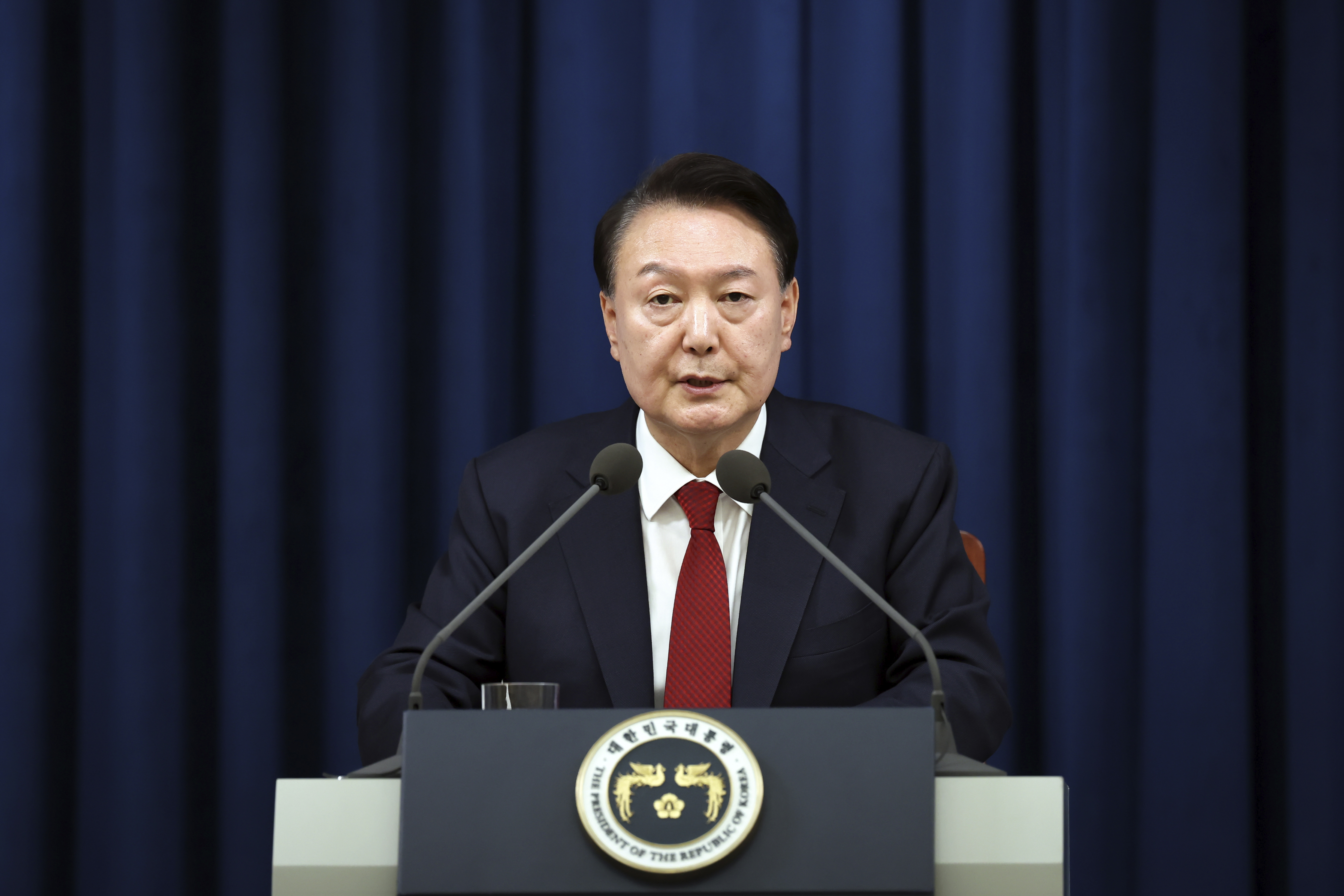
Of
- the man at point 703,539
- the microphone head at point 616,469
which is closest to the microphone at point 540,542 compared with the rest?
the microphone head at point 616,469

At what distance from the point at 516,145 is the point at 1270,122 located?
4.98 feet

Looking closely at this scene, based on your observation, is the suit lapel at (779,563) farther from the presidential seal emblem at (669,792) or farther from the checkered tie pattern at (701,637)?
the presidential seal emblem at (669,792)

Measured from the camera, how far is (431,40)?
259cm

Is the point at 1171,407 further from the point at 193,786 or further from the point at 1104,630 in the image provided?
the point at 193,786

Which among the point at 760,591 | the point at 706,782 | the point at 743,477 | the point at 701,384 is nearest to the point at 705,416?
the point at 701,384

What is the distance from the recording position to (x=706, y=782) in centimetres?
93

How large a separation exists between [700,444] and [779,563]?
0.23 meters

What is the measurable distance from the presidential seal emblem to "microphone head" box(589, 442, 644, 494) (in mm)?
330

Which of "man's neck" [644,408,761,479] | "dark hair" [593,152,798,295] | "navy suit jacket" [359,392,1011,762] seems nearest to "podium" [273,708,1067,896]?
"navy suit jacket" [359,392,1011,762]

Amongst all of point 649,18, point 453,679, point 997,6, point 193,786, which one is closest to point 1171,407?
point 997,6

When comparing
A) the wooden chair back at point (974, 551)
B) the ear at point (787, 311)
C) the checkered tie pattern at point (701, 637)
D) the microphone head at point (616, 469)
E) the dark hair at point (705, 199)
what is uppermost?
the dark hair at point (705, 199)

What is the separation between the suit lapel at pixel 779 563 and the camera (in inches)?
62.9

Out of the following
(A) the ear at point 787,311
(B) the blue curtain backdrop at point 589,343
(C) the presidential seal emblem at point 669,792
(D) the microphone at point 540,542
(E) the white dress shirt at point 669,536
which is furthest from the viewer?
(B) the blue curtain backdrop at point 589,343

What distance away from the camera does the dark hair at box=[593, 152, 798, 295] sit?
1783mm
